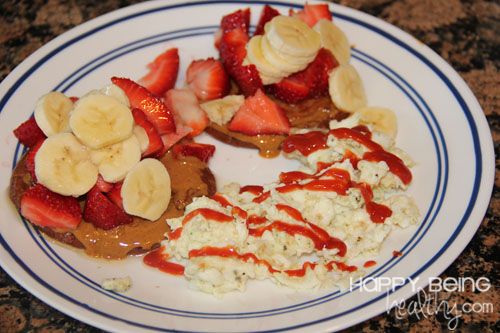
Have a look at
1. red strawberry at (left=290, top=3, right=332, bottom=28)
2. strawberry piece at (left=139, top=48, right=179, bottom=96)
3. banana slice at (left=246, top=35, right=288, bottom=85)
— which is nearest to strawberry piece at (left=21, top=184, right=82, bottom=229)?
strawberry piece at (left=139, top=48, right=179, bottom=96)

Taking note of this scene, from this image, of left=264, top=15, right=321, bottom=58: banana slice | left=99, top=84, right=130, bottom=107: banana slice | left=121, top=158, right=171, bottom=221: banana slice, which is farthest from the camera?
left=264, top=15, right=321, bottom=58: banana slice

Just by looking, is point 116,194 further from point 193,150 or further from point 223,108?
point 223,108

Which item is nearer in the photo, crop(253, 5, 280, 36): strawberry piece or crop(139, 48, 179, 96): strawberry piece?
crop(139, 48, 179, 96): strawberry piece

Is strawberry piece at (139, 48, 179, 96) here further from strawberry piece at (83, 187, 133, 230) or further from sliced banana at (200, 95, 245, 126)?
strawberry piece at (83, 187, 133, 230)

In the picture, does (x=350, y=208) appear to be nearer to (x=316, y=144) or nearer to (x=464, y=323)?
(x=316, y=144)

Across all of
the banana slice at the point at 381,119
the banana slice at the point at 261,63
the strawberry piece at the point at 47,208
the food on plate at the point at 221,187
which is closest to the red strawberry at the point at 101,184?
the food on plate at the point at 221,187

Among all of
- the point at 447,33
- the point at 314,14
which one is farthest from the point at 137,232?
the point at 447,33

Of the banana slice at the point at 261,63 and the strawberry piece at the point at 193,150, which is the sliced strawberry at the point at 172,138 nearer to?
the strawberry piece at the point at 193,150
